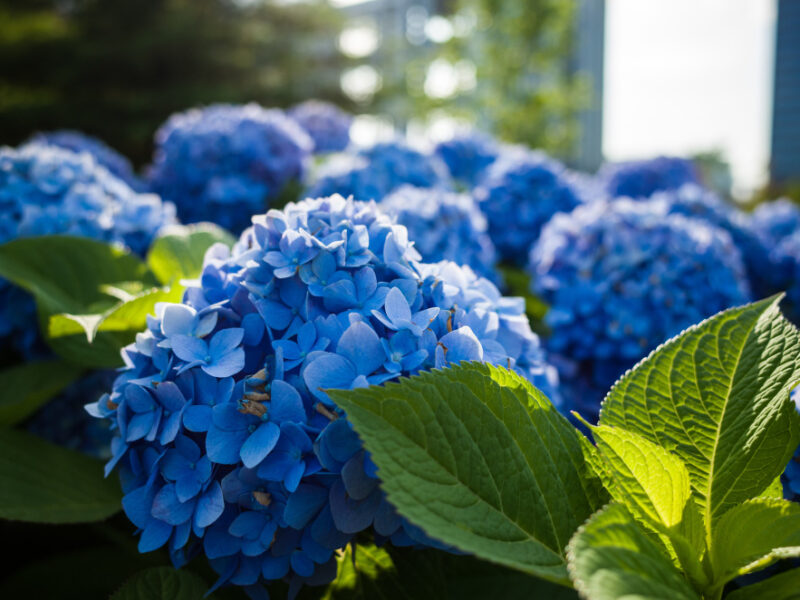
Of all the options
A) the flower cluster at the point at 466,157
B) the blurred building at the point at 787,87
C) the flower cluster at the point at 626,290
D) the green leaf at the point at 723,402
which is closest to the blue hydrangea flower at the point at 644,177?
the flower cluster at the point at 466,157

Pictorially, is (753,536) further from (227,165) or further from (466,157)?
(466,157)

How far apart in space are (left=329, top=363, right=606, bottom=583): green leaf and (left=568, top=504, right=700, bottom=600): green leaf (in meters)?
0.07

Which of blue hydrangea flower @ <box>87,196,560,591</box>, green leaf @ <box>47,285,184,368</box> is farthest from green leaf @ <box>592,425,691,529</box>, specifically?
green leaf @ <box>47,285,184,368</box>

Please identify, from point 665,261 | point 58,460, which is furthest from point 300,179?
point 58,460

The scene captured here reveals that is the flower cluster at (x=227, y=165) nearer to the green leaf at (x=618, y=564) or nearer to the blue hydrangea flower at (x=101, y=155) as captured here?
the blue hydrangea flower at (x=101, y=155)

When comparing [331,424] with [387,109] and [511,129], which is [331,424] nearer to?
[511,129]

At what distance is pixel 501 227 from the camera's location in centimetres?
218

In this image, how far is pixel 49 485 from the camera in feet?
3.11

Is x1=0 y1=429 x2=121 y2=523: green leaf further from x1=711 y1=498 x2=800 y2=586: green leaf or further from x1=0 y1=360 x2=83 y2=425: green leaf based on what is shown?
x1=711 y1=498 x2=800 y2=586: green leaf

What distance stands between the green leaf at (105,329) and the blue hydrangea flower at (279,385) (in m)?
0.15

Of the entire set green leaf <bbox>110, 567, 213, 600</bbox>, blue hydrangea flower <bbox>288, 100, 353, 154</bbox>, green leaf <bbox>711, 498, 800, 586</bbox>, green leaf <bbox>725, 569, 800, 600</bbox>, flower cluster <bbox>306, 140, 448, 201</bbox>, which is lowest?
green leaf <bbox>110, 567, 213, 600</bbox>

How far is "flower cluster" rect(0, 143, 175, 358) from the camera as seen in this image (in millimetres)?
1322

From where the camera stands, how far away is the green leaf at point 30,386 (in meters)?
1.08

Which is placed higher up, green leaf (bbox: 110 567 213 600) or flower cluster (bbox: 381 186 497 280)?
flower cluster (bbox: 381 186 497 280)
